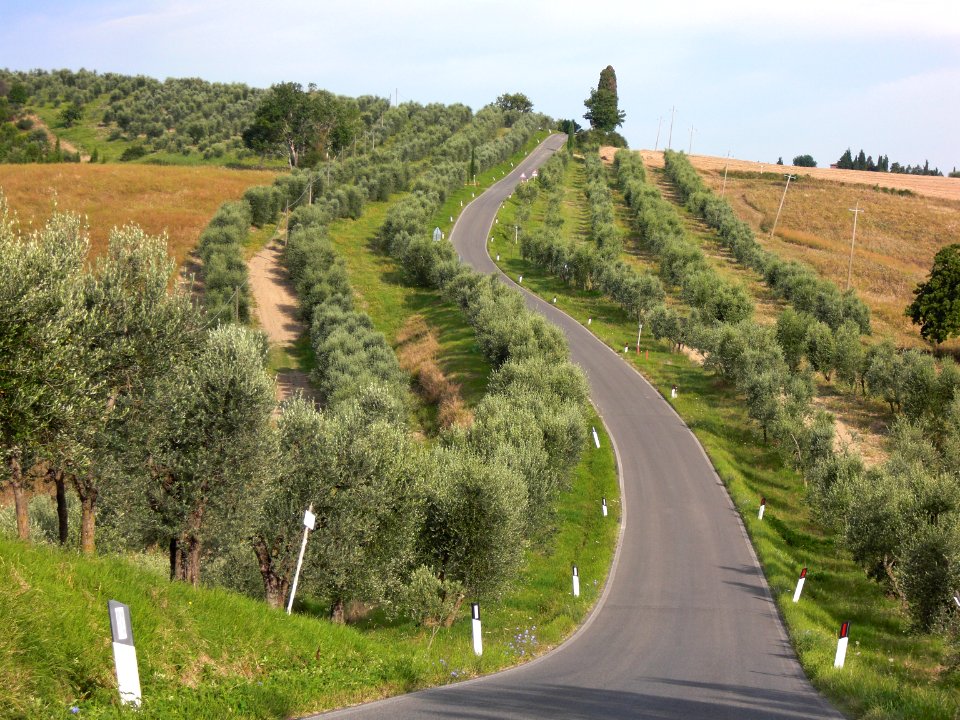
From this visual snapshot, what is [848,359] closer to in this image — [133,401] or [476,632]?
[476,632]

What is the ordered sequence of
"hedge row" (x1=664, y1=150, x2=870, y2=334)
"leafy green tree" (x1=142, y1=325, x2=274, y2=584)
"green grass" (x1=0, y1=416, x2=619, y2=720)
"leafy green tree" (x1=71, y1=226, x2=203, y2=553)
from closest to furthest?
"green grass" (x1=0, y1=416, x2=619, y2=720), "leafy green tree" (x1=71, y1=226, x2=203, y2=553), "leafy green tree" (x1=142, y1=325, x2=274, y2=584), "hedge row" (x1=664, y1=150, x2=870, y2=334)

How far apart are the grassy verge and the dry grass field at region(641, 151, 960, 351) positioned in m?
31.1

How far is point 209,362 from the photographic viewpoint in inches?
872

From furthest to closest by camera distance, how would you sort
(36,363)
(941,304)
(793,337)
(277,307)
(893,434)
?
(277,307)
(941,304)
(793,337)
(893,434)
(36,363)

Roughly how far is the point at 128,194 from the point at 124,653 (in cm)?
10444

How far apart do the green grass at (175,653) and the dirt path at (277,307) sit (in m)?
48.4

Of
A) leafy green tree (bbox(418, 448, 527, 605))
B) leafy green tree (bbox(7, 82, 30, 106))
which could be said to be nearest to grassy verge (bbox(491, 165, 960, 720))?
leafy green tree (bbox(418, 448, 527, 605))

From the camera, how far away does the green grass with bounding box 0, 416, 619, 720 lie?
10164mm

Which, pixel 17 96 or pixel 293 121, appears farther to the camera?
pixel 17 96

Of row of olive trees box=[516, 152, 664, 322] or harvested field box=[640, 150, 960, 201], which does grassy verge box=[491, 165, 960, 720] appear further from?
harvested field box=[640, 150, 960, 201]

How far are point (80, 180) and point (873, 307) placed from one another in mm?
98136

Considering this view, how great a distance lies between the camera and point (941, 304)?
2943 inches

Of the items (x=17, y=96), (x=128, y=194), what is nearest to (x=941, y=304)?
(x=128, y=194)

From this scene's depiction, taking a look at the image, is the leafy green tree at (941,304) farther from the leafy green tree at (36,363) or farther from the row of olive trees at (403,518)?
the leafy green tree at (36,363)
